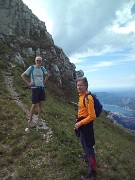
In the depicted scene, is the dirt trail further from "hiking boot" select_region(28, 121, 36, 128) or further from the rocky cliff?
the rocky cliff

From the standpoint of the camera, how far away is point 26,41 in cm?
6431

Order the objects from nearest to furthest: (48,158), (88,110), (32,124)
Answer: (88,110) < (48,158) < (32,124)

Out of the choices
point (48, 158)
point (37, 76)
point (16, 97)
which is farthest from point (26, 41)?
point (48, 158)

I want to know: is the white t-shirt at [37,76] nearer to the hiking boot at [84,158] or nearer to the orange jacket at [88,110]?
the hiking boot at [84,158]

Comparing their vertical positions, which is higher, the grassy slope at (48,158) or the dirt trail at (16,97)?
the dirt trail at (16,97)

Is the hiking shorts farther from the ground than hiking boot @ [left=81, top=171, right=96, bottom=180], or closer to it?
farther from the ground

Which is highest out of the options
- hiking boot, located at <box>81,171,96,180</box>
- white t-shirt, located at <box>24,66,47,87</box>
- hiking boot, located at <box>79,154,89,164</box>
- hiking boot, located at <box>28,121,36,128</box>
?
white t-shirt, located at <box>24,66,47,87</box>

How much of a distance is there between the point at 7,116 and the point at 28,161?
7.13m

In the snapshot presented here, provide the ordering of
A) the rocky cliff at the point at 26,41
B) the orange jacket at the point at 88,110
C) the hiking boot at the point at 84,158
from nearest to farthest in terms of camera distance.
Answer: the orange jacket at the point at 88,110 < the hiking boot at the point at 84,158 < the rocky cliff at the point at 26,41

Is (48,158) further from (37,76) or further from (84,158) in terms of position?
(37,76)

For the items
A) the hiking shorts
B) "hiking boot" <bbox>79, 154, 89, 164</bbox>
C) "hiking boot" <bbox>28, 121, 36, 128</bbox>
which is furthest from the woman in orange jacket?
"hiking boot" <bbox>28, 121, 36, 128</bbox>

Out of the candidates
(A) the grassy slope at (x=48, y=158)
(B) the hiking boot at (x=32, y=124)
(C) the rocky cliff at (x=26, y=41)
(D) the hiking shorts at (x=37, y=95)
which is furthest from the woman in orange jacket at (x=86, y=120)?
(C) the rocky cliff at (x=26, y=41)

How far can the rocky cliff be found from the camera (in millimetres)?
56031

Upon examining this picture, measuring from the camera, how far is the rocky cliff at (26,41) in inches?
2206
